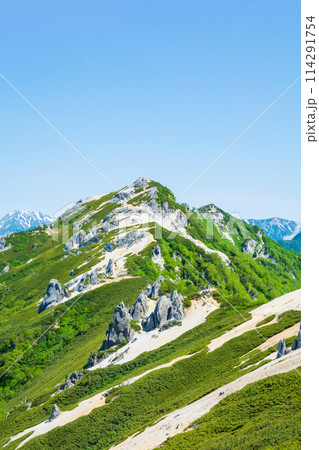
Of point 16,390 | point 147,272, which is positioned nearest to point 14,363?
point 16,390

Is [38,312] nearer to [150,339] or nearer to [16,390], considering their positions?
[16,390]

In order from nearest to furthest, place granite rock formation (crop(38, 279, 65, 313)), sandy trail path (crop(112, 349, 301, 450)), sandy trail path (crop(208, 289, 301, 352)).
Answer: sandy trail path (crop(112, 349, 301, 450)), sandy trail path (crop(208, 289, 301, 352)), granite rock formation (crop(38, 279, 65, 313))

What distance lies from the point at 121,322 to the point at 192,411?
4604cm

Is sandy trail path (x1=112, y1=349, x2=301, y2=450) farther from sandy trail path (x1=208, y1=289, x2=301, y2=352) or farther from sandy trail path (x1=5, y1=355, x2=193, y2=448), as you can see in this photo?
sandy trail path (x1=208, y1=289, x2=301, y2=352)

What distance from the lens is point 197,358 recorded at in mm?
51500

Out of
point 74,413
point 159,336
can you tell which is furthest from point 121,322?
point 74,413

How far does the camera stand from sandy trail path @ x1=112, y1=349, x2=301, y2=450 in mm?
32031

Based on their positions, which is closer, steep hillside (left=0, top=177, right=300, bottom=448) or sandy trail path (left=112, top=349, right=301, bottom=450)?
sandy trail path (left=112, top=349, right=301, bottom=450)

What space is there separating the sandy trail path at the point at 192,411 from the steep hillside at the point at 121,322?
9.32 ft

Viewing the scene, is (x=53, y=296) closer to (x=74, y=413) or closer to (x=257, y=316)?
(x=74, y=413)

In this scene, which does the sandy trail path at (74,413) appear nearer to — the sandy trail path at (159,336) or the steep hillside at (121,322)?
the steep hillside at (121,322)

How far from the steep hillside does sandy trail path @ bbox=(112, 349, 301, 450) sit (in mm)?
2842

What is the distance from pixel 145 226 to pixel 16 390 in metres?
89.9

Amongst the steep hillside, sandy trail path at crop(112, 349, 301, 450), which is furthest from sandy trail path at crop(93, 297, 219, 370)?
sandy trail path at crop(112, 349, 301, 450)
